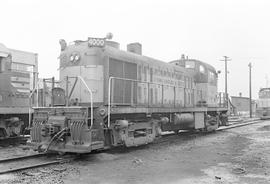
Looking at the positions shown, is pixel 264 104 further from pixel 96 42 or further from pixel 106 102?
pixel 96 42

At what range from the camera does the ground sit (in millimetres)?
6473

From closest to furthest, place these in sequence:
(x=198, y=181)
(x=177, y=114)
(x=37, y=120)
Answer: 1. (x=198, y=181)
2. (x=37, y=120)
3. (x=177, y=114)

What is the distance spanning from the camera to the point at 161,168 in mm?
7590

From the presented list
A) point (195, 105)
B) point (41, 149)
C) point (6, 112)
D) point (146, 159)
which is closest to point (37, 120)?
point (41, 149)

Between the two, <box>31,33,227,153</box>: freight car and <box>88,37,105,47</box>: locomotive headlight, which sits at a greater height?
<box>88,37,105,47</box>: locomotive headlight

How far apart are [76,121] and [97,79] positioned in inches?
70.6

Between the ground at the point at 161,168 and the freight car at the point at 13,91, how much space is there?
4318mm

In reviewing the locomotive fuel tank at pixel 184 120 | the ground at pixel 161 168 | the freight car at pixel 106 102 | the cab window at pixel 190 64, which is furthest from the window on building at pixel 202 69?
the ground at pixel 161 168

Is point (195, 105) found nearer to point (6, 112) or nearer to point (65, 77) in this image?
point (65, 77)

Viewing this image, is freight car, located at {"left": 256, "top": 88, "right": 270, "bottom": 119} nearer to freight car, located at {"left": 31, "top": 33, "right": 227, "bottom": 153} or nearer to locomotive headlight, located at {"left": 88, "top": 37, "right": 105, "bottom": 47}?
freight car, located at {"left": 31, "top": 33, "right": 227, "bottom": 153}

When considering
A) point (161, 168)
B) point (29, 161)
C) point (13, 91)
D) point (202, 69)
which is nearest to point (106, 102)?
point (29, 161)

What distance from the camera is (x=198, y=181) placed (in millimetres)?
6293

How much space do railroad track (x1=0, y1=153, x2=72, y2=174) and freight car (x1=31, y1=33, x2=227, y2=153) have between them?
35 cm

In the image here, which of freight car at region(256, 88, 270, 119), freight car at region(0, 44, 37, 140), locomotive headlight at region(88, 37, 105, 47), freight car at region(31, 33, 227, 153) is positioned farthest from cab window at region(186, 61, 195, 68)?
freight car at region(256, 88, 270, 119)
